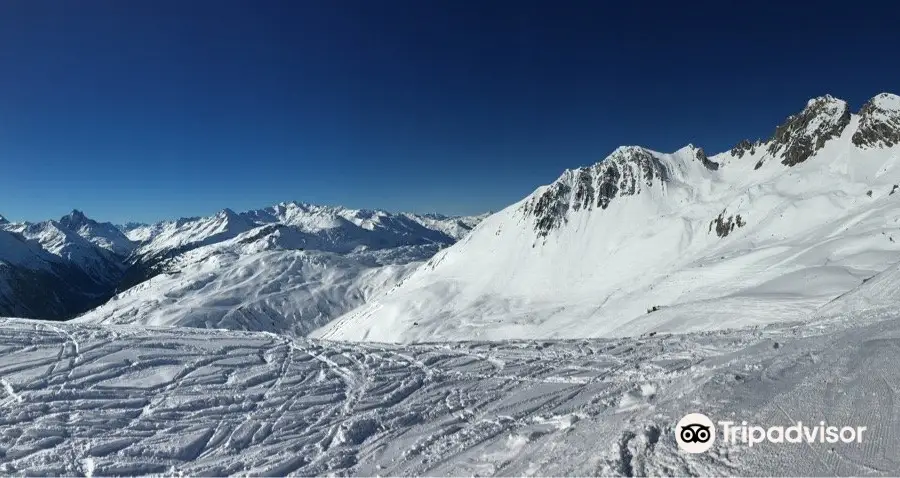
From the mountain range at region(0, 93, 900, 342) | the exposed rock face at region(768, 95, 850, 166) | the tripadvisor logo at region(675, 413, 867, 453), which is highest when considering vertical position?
the exposed rock face at region(768, 95, 850, 166)

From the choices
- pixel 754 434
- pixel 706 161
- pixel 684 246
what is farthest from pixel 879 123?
pixel 754 434

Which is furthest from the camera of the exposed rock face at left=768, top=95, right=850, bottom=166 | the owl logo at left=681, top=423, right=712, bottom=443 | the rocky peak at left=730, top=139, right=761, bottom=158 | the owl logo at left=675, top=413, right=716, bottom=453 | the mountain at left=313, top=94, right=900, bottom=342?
the rocky peak at left=730, top=139, right=761, bottom=158

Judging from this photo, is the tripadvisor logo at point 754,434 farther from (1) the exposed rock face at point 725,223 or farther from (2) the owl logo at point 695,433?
(1) the exposed rock face at point 725,223

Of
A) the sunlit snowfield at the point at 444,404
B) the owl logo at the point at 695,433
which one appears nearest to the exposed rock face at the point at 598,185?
the sunlit snowfield at the point at 444,404

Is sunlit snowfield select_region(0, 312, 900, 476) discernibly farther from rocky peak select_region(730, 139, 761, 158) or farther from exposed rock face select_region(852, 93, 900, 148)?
rocky peak select_region(730, 139, 761, 158)

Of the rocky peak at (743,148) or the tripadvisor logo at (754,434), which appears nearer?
the tripadvisor logo at (754,434)

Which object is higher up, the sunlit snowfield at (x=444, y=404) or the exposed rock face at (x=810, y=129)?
the exposed rock face at (x=810, y=129)

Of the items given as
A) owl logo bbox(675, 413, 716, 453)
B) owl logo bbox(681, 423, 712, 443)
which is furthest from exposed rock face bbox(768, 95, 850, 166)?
owl logo bbox(681, 423, 712, 443)
